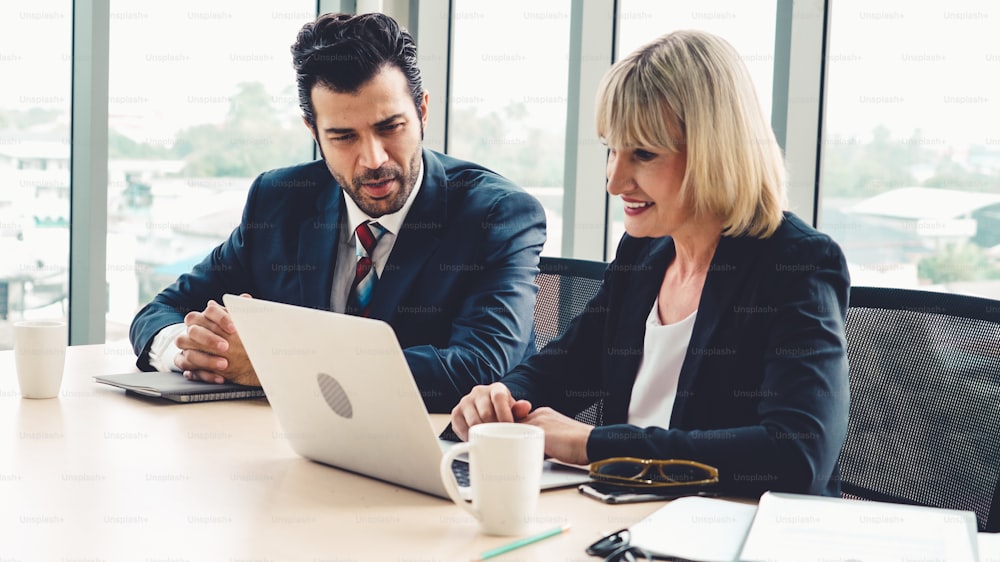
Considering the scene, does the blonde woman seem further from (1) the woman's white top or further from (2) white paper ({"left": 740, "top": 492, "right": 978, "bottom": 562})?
(2) white paper ({"left": 740, "top": 492, "right": 978, "bottom": 562})

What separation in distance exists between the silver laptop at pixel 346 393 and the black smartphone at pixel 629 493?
4 cm

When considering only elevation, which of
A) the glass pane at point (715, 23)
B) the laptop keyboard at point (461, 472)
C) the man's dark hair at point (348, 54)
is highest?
the glass pane at point (715, 23)

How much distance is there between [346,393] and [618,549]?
421 millimetres

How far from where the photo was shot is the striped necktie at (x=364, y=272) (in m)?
2.11

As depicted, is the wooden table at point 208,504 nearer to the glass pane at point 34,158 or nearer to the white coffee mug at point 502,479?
the white coffee mug at point 502,479

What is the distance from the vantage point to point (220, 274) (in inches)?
92.0

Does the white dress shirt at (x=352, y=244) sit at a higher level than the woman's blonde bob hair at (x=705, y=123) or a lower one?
lower

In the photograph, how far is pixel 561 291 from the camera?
2090mm

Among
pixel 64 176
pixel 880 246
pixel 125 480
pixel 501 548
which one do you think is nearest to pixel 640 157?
pixel 501 548

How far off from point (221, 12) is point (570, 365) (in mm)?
2198

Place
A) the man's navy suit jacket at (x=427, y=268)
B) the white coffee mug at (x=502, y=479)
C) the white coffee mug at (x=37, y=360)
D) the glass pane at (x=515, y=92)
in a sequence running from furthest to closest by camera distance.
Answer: the glass pane at (x=515, y=92) → the man's navy suit jacket at (x=427, y=268) → the white coffee mug at (x=37, y=360) → the white coffee mug at (x=502, y=479)

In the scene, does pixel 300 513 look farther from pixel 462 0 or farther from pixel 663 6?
pixel 462 0

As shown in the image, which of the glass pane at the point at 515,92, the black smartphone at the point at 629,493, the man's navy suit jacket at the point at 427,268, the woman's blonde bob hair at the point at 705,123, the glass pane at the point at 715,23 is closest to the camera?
the black smartphone at the point at 629,493

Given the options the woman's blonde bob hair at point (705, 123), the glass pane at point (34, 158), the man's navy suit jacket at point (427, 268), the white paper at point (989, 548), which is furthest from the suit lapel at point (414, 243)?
the glass pane at point (34, 158)
